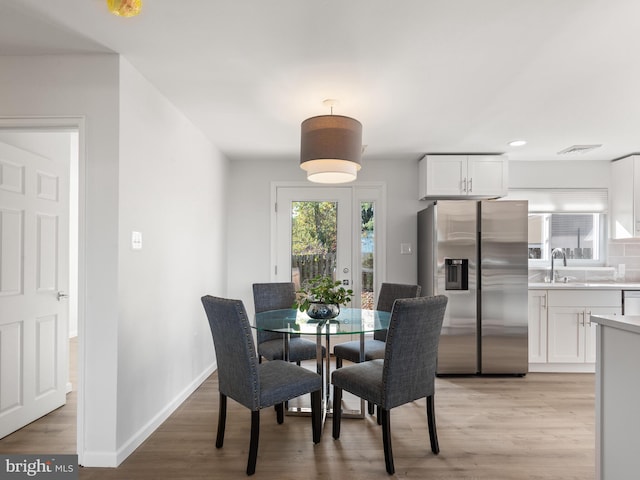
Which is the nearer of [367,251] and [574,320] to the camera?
[574,320]

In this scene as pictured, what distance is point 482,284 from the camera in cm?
375

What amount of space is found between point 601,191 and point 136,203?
495 cm

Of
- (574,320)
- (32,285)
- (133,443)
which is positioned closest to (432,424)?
(133,443)

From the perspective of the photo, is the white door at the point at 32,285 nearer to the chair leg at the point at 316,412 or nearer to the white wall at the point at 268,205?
the white wall at the point at 268,205

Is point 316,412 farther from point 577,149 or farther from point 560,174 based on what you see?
point 560,174

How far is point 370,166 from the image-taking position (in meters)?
4.48

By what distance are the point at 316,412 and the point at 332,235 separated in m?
2.43

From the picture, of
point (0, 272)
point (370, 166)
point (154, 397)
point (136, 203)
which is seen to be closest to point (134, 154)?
point (136, 203)

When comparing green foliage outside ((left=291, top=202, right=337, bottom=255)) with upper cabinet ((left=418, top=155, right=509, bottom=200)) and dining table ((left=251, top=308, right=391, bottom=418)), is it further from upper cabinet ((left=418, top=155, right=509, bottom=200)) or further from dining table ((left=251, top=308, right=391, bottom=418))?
dining table ((left=251, top=308, right=391, bottom=418))

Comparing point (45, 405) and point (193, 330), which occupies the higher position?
point (193, 330)

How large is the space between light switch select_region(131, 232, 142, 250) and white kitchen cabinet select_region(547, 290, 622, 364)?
12.8 ft

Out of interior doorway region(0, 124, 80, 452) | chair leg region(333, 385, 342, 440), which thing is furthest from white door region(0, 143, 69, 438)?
chair leg region(333, 385, 342, 440)

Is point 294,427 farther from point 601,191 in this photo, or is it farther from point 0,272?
point 601,191

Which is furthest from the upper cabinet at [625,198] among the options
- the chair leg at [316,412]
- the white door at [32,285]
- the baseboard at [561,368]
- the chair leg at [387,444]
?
the white door at [32,285]
